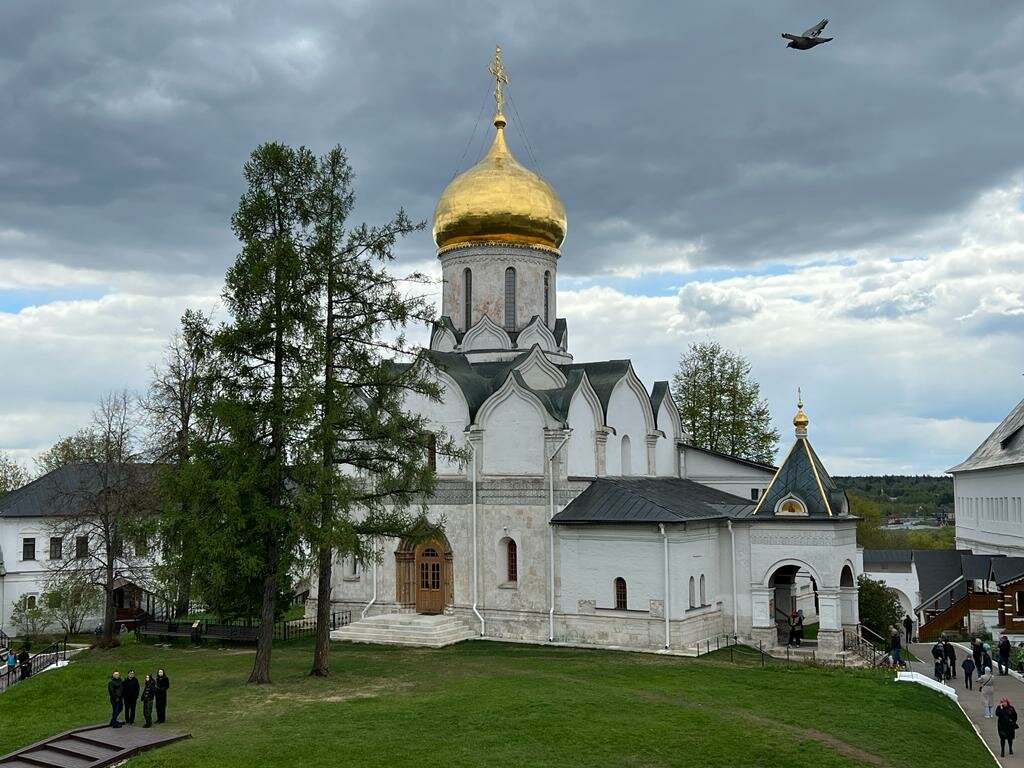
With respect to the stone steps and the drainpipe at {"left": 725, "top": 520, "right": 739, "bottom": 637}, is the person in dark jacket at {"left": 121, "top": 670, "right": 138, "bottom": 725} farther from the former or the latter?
the drainpipe at {"left": 725, "top": 520, "right": 739, "bottom": 637}

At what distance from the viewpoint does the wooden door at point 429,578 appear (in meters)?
27.2

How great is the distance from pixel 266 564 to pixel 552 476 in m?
9.35

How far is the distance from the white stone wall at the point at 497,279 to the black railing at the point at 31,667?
48.4 feet

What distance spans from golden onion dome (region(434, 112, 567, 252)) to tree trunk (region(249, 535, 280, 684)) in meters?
14.3

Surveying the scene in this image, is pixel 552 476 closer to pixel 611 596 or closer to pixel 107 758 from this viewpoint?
pixel 611 596

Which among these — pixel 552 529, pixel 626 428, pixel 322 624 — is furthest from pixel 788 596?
pixel 322 624

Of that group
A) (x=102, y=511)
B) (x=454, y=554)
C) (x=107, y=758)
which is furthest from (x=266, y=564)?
(x=102, y=511)

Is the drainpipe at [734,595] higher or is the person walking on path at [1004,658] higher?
the drainpipe at [734,595]

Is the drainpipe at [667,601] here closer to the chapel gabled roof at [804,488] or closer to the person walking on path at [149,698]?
the chapel gabled roof at [804,488]

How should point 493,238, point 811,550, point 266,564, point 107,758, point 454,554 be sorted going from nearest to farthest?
1. point 107,758
2. point 266,564
3. point 811,550
4. point 454,554
5. point 493,238

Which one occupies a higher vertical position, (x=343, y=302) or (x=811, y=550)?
(x=343, y=302)

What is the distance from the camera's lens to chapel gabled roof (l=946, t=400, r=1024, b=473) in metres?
35.2

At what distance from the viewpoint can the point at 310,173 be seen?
19.0m

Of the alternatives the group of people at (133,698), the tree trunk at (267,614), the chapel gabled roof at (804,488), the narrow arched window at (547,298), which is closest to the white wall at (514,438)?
the narrow arched window at (547,298)
